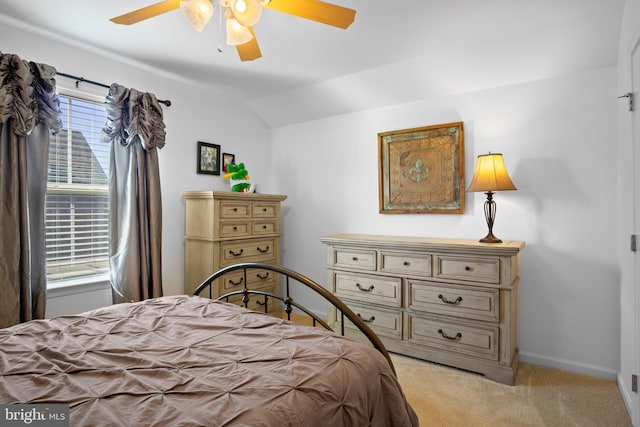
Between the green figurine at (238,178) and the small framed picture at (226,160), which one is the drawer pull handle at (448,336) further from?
the small framed picture at (226,160)

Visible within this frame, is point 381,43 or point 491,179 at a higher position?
point 381,43

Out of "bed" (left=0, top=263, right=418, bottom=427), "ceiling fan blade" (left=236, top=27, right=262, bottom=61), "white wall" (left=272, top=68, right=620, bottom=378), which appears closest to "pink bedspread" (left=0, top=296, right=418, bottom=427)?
"bed" (left=0, top=263, right=418, bottom=427)

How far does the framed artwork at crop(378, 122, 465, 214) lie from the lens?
3.03m

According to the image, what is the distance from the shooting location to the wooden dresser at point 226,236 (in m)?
3.11

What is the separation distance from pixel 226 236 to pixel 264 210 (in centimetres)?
55

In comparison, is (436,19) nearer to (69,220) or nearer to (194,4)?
Result: (194,4)

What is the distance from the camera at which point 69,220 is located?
2.67 meters

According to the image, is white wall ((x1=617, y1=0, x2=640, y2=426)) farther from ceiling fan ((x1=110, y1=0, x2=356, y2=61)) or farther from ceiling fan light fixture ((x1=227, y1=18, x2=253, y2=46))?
ceiling fan light fixture ((x1=227, y1=18, x2=253, y2=46))

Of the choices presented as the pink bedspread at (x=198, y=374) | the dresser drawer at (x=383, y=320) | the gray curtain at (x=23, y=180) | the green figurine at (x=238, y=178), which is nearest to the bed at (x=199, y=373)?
the pink bedspread at (x=198, y=374)

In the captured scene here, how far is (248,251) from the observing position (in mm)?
3406

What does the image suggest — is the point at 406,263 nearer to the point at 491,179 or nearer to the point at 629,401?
the point at 491,179

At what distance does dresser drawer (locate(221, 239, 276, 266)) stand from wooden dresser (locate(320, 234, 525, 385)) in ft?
2.68

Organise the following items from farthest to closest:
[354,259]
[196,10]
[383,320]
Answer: [354,259]
[383,320]
[196,10]

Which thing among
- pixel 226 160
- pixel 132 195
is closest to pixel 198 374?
pixel 132 195
